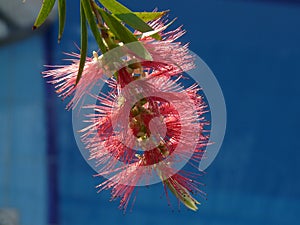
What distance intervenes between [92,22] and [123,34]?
0.03 metres

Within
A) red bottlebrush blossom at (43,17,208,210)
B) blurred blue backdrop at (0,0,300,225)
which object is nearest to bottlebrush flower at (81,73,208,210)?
red bottlebrush blossom at (43,17,208,210)

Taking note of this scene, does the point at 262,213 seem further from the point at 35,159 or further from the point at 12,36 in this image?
the point at 12,36

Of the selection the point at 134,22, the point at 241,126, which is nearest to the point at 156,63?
the point at 134,22

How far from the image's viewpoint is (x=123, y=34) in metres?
0.51

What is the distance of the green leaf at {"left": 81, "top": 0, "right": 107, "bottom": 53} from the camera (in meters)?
0.52

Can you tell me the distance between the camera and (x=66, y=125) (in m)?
2.81

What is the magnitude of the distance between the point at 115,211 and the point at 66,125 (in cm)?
45

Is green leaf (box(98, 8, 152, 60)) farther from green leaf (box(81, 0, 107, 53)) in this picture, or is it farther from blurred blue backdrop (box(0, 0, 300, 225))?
→ blurred blue backdrop (box(0, 0, 300, 225))

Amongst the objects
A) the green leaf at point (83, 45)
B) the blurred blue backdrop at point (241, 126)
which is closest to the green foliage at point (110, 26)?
the green leaf at point (83, 45)

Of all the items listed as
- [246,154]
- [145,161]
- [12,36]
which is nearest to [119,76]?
[145,161]

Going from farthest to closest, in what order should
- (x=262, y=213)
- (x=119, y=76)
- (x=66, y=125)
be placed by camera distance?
(x=66, y=125) < (x=262, y=213) < (x=119, y=76)

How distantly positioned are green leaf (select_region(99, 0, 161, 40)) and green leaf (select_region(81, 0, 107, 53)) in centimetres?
2

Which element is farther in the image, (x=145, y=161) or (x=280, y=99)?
(x=280, y=99)

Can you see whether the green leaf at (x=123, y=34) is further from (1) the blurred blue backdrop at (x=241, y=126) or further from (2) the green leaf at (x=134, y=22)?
(1) the blurred blue backdrop at (x=241, y=126)
